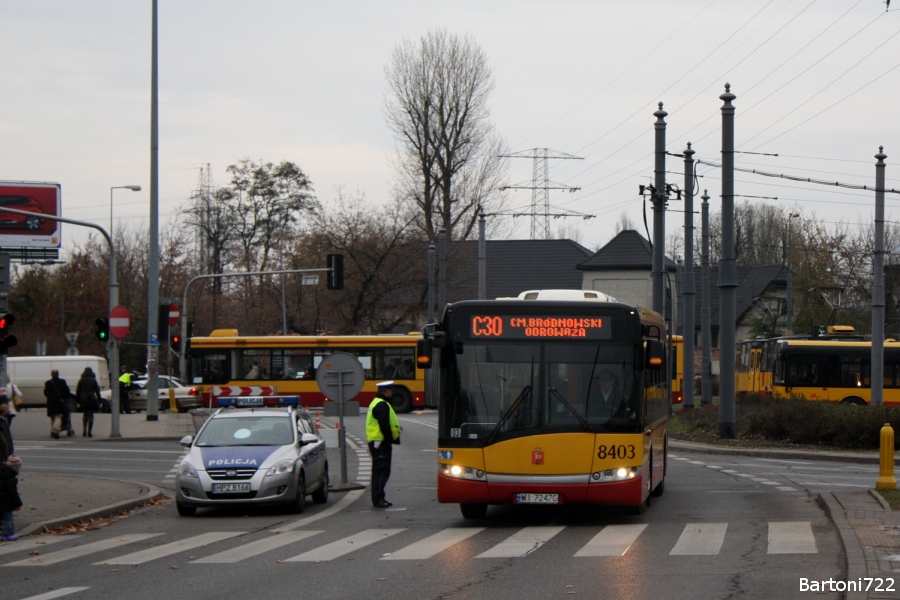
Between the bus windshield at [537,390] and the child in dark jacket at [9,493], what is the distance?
4901 mm

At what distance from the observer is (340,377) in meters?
19.6

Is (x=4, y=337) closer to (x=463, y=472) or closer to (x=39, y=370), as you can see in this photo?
(x=463, y=472)

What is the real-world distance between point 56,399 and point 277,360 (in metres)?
14.0

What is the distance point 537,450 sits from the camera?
1363cm

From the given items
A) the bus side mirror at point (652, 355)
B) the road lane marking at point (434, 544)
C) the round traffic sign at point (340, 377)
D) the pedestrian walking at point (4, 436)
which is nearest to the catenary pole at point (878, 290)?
the round traffic sign at point (340, 377)

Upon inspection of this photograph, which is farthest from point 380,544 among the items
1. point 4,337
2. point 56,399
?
point 56,399

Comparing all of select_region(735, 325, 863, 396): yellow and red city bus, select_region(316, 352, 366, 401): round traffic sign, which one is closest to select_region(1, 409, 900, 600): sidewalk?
select_region(316, 352, 366, 401): round traffic sign

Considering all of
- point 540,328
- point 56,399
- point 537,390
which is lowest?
point 56,399

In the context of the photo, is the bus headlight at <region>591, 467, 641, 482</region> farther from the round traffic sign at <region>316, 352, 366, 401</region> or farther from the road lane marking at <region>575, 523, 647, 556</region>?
the round traffic sign at <region>316, 352, 366, 401</region>

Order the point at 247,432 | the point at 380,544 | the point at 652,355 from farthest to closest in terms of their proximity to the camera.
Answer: the point at 247,432 < the point at 652,355 < the point at 380,544

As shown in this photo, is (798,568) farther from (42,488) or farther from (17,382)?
(17,382)

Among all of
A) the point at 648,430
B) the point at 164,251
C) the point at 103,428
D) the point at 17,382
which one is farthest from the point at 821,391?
the point at 164,251

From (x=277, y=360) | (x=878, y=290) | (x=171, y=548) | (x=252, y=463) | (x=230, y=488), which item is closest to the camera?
(x=171, y=548)

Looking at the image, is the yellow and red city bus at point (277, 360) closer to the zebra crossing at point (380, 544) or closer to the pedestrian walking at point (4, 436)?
the pedestrian walking at point (4, 436)
